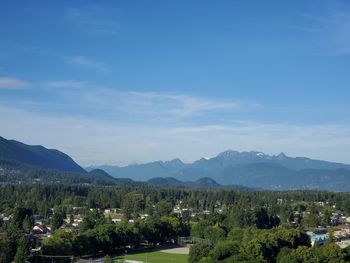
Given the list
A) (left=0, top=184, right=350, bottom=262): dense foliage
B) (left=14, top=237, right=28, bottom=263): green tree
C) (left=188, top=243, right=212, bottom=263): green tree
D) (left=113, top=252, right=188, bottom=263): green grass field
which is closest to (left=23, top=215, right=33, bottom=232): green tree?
(left=0, top=184, right=350, bottom=262): dense foliage

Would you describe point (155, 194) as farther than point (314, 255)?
Yes

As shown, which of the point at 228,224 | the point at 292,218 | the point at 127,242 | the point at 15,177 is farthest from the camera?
the point at 15,177

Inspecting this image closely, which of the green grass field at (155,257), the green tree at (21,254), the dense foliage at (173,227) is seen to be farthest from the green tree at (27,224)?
the green tree at (21,254)

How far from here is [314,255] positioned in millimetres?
30047

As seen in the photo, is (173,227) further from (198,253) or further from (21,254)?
(21,254)

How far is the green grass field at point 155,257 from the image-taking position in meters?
36.4

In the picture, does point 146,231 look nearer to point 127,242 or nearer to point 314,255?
point 127,242

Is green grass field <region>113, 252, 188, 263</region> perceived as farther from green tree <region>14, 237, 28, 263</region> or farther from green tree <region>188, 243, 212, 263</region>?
green tree <region>14, 237, 28, 263</region>

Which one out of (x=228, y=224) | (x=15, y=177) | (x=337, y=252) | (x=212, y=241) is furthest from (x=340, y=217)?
(x=15, y=177)

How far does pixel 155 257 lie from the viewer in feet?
127

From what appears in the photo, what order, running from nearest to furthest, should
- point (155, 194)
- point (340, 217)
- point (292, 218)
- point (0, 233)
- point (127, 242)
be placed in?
point (0, 233), point (127, 242), point (292, 218), point (340, 217), point (155, 194)

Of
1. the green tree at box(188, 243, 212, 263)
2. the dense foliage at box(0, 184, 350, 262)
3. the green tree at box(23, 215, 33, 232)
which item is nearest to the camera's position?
the dense foliage at box(0, 184, 350, 262)

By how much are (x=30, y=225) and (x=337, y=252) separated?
83.9 feet

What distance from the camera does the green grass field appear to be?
119 ft
